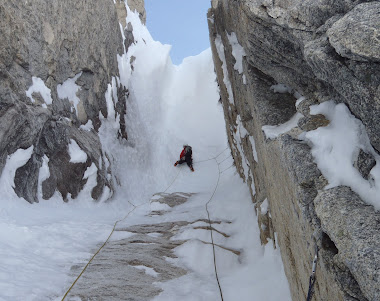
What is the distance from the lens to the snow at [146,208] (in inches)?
200

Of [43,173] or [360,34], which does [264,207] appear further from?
[43,173]

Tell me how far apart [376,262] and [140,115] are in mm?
14834

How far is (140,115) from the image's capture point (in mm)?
16375

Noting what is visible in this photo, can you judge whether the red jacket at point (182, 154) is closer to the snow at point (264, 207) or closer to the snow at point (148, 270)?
the snow at point (264, 207)

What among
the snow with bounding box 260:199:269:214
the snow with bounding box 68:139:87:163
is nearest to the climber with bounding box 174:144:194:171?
the snow with bounding box 68:139:87:163

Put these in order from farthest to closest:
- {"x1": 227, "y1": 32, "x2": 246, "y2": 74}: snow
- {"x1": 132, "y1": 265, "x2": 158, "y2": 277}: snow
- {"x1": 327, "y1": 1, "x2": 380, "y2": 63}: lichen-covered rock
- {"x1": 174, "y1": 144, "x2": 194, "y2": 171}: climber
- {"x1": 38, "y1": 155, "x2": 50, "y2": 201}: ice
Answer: {"x1": 174, "y1": 144, "x2": 194, "y2": 171}: climber, {"x1": 38, "y1": 155, "x2": 50, "y2": 201}: ice, {"x1": 227, "y1": 32, "x2": 246, "y2": 74}: snow, {"x1": 132, "y1": 265, "x2": 158, "y2": 277}: snow, {"x1": 327, "y1": 1, "x2": 380, "y2": 63}: lichen-covered rock

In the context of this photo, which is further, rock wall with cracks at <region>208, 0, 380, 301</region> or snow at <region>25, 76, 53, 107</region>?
snow at <region>25, 76, 53, 107</region>

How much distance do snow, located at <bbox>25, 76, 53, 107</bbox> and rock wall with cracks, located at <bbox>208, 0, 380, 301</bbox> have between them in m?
5.82

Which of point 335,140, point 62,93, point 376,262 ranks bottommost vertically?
point 376,262

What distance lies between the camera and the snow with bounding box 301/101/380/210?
8.90 ft

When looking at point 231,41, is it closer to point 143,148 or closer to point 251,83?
point 251,83

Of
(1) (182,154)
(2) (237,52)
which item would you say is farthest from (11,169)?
(1) (182,154)

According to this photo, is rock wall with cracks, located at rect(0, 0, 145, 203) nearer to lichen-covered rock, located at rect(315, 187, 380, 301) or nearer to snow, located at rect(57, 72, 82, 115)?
snow, located at rect(57, 72, 82, 115)

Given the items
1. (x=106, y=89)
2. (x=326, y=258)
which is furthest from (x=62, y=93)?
(x=326, y=258)
